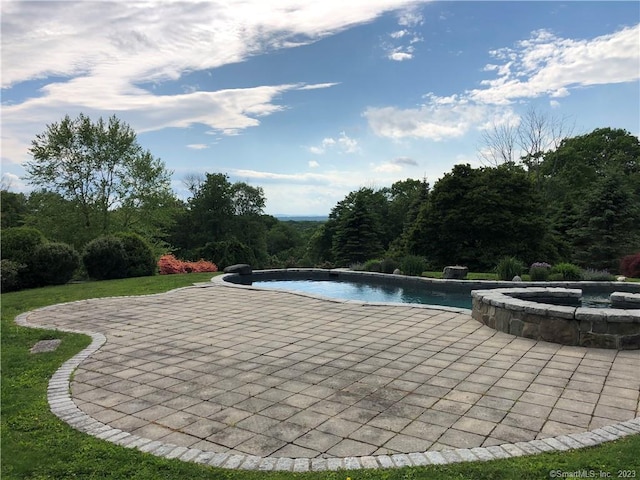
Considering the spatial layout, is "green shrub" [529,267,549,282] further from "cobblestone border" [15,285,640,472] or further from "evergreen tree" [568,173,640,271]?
"cobblestone border" [15,285,640,472]

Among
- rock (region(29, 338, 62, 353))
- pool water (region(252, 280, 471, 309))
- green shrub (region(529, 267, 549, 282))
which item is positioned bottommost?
pool water (region(252, 280, 471, 309))

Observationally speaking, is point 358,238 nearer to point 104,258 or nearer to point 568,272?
point 568,272

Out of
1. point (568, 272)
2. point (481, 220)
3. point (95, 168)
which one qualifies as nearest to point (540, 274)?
point (568, 272)

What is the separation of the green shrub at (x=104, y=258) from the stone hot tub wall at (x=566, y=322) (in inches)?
414

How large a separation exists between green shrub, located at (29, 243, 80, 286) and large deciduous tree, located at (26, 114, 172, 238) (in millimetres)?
10068

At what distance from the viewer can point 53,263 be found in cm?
1126

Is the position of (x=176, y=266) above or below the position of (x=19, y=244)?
below

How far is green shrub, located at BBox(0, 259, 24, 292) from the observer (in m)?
10.2

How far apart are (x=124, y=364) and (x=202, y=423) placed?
1.88m

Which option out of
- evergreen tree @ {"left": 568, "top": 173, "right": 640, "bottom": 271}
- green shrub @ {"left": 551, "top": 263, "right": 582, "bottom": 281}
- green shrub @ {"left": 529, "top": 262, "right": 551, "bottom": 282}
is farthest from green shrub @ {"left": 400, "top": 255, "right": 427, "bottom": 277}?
evergreen tree @ {"left": 568, "top": 173, "right": 640, "bottom": 271}

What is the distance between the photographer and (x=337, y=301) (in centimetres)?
823

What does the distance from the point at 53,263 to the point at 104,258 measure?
4.36 ft

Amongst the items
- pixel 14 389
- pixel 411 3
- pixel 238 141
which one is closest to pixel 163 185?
pixel 238 141

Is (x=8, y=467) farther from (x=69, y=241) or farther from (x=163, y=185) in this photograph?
(x=163, y=185)
